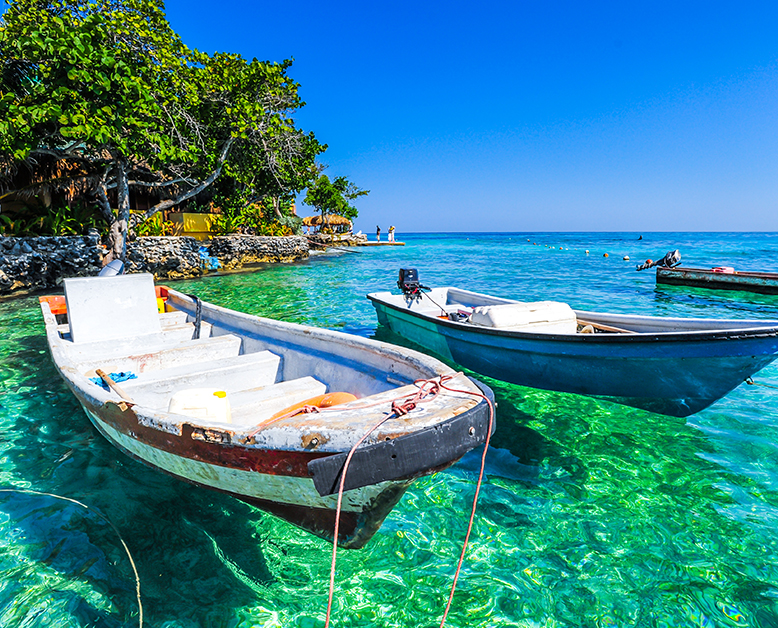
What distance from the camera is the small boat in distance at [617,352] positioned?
3.86m

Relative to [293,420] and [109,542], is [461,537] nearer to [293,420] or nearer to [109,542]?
[293,420]

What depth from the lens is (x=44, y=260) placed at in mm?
14961

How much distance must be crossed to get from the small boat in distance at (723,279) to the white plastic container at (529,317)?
13.5 m

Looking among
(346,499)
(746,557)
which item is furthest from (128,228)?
(746,557)

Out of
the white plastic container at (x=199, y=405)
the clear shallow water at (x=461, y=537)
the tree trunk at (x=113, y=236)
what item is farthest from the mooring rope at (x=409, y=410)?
the tree trunk at (x=113, y=236)

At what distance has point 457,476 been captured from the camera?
4.20 meters

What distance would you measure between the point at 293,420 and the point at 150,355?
328 centimetres

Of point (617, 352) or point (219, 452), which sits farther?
point (617, 352)

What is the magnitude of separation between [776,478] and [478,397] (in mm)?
3934

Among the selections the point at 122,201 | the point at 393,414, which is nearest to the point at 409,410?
the point at 393,414

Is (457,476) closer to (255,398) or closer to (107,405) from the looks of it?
(255,398)

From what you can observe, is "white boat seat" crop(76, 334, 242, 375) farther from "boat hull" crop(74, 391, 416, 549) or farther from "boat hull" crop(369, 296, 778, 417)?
"boat hull" crop(369, 296, 778, 417)

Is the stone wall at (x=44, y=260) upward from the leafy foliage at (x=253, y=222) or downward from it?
downward

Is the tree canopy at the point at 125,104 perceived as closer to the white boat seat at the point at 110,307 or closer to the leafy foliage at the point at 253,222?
the leafy foliage at the point at 253,222
